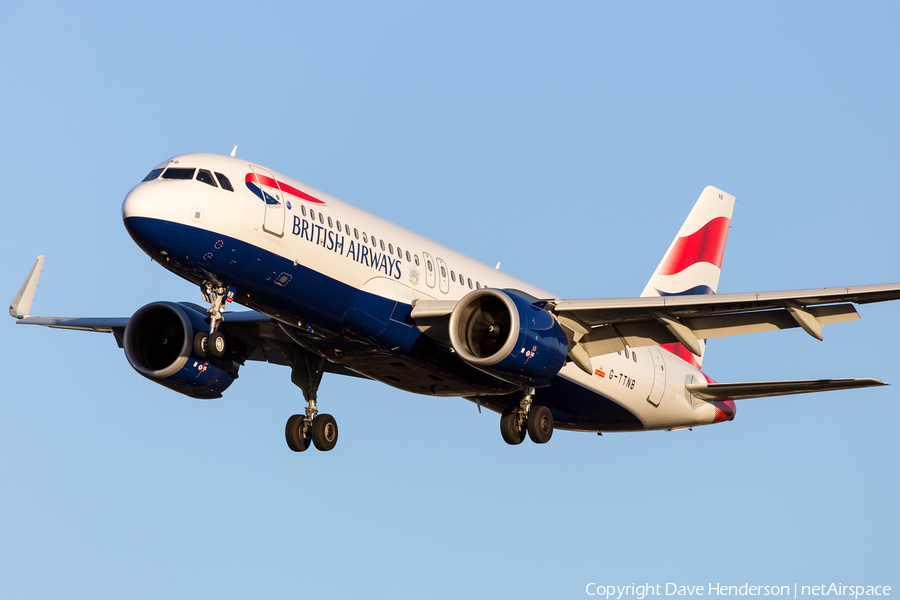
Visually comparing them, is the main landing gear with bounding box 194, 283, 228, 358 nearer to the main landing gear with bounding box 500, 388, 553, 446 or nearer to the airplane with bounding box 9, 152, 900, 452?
the airplane with bounding box 9, 152, 900, 452

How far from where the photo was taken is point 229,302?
965 inches

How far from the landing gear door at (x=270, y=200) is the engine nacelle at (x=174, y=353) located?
686 centimetres

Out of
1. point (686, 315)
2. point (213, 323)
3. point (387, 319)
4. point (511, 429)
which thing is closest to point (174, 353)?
point (213, 323)

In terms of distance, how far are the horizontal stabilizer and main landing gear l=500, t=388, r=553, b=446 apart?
583 cm

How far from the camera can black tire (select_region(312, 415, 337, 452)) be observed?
99.5ft

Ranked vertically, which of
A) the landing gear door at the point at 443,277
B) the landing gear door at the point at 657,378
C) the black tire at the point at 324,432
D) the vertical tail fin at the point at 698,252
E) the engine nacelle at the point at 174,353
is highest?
the vertical tail fin at the point at 698,252

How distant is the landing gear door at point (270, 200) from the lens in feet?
79.0

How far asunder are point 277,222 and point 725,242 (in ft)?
73.6

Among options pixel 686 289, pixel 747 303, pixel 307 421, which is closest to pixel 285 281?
pixel 307 421

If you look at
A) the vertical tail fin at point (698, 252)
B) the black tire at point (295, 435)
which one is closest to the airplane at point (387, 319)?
the black tire at point (295, 435)

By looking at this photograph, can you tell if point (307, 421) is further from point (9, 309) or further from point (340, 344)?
point (9, 309)

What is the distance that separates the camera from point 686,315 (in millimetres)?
27109

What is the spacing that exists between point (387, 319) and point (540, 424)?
624 centimetres

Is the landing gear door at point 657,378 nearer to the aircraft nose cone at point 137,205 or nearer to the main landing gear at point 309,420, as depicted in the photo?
the main landing gear at point 309,420
